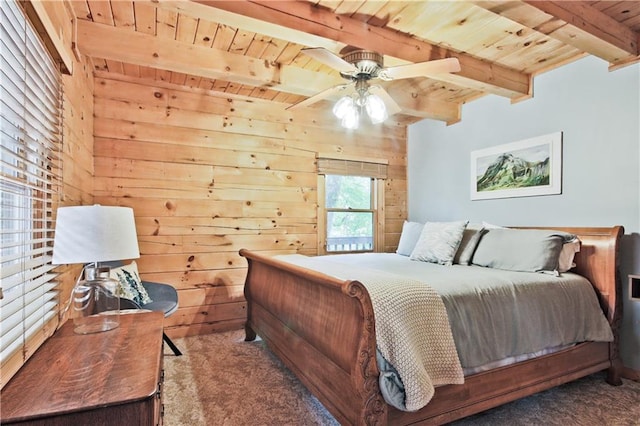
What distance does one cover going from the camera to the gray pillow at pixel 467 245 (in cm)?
296

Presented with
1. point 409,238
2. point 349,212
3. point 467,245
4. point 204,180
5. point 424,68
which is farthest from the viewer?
point 349,212

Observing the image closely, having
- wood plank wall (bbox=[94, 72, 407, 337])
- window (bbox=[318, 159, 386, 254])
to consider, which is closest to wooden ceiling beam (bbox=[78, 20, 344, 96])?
wood plank wall (bbox=[94, 72, 407, 337])

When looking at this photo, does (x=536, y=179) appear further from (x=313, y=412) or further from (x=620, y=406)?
(x=313, y=412)

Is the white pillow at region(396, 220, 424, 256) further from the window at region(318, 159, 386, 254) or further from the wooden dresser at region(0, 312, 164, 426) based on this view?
the wooden dresser at region(0, 312, 164, 426)

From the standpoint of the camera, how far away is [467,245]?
302cm

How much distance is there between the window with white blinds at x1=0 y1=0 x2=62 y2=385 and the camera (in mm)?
1097

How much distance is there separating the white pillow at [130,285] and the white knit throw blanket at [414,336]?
1845mm

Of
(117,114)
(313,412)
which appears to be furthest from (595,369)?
(117,114)

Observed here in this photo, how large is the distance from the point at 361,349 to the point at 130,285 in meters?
2.03

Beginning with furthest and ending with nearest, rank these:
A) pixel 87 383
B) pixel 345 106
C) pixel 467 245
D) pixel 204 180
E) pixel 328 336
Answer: pixel 204 180 → pixel 467 245 → pixel 345 106 → pixel 328 336 → pixel 87 383

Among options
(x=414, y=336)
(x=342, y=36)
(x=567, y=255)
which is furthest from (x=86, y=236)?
(x=567, y=255)

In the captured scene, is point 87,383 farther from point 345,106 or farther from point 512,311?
point 345,106

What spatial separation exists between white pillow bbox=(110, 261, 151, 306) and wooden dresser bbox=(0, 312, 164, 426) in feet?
4.19

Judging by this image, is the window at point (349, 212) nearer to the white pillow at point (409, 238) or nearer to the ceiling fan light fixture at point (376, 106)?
the white pillow at point (409, 238)
